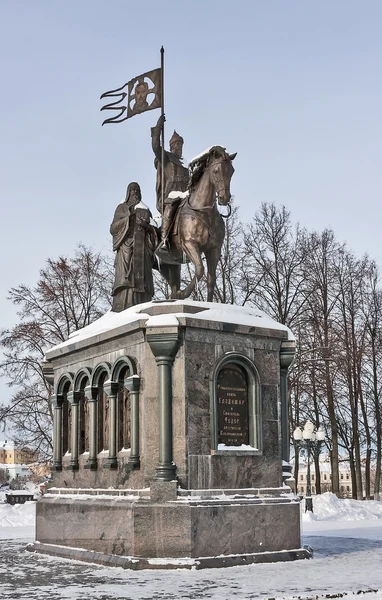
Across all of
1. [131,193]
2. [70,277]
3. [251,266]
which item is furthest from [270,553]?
[70,277]

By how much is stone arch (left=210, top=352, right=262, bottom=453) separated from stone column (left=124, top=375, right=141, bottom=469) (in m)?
1.08

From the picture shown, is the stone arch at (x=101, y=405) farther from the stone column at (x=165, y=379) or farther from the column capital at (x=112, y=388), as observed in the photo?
the stone column at (x=165, y=379)

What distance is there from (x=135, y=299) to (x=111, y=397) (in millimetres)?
2300

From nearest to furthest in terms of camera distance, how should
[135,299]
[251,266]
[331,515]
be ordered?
[135,299]
[331,515]
[251,266]

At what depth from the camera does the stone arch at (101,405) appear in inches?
530

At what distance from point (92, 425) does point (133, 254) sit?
3050 mm

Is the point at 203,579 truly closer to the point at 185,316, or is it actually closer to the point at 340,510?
the point at 185,316

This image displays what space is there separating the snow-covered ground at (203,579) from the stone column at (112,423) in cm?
151

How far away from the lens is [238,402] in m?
12.7

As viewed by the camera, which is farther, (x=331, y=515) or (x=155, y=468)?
(x=331, y=515)

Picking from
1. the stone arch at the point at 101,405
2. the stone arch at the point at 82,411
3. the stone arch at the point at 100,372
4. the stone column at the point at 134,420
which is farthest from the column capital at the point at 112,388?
the stone arch at the point at 82,411

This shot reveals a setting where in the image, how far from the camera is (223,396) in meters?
12.5

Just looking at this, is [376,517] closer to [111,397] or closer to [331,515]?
[331,515]

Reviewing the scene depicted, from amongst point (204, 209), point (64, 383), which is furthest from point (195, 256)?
point (64, 383)
